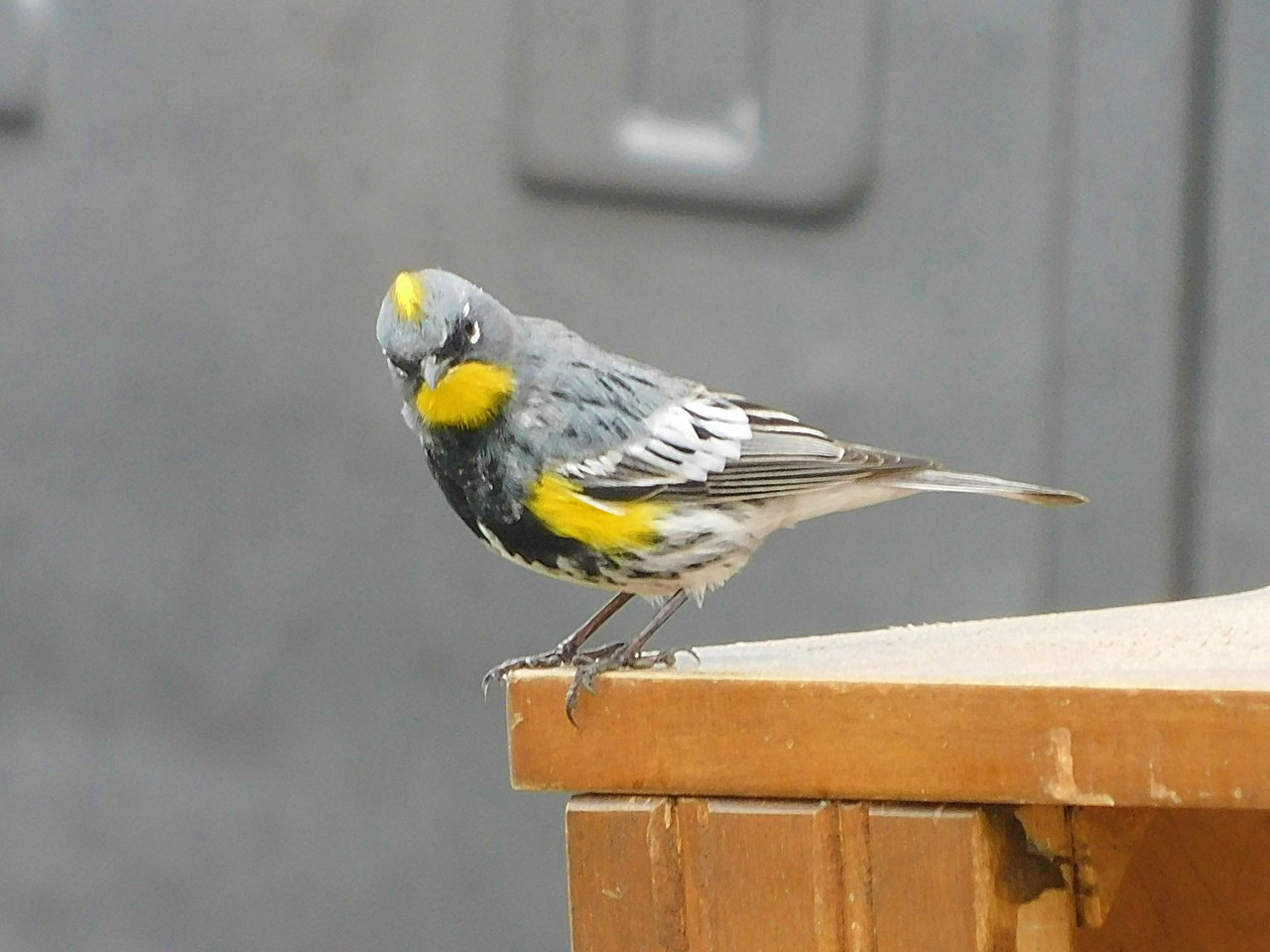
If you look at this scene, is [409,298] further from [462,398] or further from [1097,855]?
[1097,855]

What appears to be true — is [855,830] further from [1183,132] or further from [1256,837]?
[1183,132]

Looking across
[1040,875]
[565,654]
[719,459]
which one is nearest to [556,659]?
[565,654]

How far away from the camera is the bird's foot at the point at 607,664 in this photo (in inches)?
58.4

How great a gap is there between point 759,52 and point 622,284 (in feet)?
1.45

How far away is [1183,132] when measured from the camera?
2.93m

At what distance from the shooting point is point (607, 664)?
5.05 feet

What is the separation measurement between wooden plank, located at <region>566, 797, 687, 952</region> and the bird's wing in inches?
20.6

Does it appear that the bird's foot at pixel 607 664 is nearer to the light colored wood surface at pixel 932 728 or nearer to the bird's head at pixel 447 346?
the light colored wood surface at pixel 932 728

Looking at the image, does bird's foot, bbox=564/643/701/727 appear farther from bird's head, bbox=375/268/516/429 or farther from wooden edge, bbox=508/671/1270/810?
bird's head, bbox=375/268/516/429

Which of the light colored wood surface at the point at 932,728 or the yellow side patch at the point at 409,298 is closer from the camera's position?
the light colored wood surface at the point at 932,728

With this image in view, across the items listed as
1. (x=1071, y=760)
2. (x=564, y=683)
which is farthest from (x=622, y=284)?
(x=1071, y=760)

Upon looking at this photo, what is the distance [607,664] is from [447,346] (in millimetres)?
441

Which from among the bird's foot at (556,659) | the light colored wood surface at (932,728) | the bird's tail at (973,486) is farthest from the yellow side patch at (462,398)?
the bird's tail at (973,486)

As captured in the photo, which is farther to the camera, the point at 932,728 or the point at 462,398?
the point at 462,398
